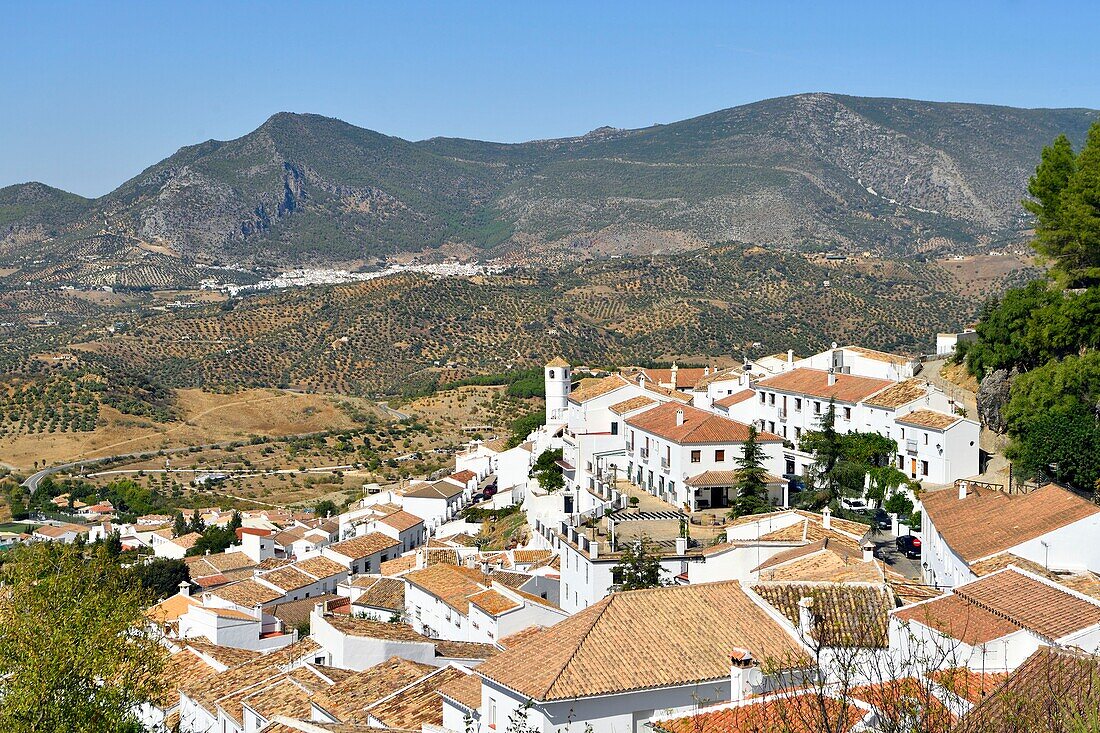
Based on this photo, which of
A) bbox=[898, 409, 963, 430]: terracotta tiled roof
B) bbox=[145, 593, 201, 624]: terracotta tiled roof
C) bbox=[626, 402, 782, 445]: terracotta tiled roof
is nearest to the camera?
bbox=[145, 593, 201, 624]: terracotta tiled roof

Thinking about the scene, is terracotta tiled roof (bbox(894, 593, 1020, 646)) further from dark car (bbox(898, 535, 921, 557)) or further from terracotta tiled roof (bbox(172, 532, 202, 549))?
terracotta tiled roof (bbox(172, 532, 202, 549))

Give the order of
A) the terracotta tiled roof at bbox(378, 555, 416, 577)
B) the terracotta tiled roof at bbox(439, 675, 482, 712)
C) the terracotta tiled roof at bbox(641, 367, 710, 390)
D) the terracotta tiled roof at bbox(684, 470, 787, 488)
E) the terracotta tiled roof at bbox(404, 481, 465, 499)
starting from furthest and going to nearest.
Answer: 1. the terracotta tiled roof at bbox(641, 367, 710, 390)
2. the terracotta tiled roof at bbox(404, 481, 465, 499)
3. the terracotta tiled roof at bbox(378, 555, 416, 577)
4. the terracotta tiled roof at bbox(684, 470, 787, 488)
5. the terracotta tiled roof at bbox(439, 675, 482, 712)

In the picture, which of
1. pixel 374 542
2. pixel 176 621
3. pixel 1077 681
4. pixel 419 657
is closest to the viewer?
pixel 1077 681

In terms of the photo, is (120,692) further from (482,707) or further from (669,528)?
(669,528)

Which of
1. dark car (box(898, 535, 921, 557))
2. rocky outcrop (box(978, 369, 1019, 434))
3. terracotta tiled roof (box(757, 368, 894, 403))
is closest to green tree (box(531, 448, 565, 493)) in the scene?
terracotta tiled roof (box(757, 368, 894, 403))

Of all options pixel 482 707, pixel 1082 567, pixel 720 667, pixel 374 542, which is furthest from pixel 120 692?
pixel 374 542

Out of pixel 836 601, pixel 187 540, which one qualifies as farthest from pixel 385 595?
pixel 187 540

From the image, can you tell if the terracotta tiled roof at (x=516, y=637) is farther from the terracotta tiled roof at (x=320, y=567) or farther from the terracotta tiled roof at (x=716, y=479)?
the terracotta tiled roof at (x=320, y=567)
